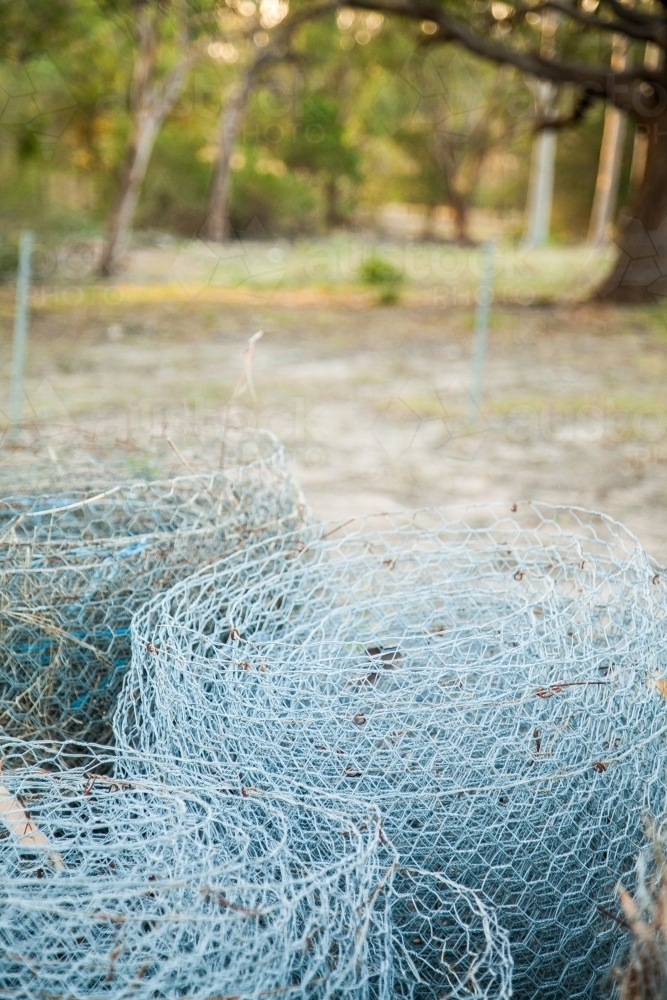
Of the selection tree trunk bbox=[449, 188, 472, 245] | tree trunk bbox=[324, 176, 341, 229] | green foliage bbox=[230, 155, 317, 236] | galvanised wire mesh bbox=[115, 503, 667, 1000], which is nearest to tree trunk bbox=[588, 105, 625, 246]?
tree trunk bbox=[449, 188, 472, 245]

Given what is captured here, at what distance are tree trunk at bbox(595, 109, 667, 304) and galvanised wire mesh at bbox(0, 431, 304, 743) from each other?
32.6ft

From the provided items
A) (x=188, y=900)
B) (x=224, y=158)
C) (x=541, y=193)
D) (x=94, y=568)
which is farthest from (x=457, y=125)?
(x=188, y=900)

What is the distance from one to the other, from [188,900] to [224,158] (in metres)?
16.3

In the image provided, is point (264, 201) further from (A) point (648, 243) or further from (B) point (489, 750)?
(B) point (489, 750)

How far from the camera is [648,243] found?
11672 mm

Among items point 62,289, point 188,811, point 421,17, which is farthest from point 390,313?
point 188,811

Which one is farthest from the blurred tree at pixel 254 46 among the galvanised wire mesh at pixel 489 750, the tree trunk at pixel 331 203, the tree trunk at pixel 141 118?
the galvanised wire mesh at pixel 489 750

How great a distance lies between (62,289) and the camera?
11.4 metres

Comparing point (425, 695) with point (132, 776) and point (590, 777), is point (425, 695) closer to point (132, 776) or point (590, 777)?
point (590, 777)

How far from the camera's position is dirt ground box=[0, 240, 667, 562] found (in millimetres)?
5078

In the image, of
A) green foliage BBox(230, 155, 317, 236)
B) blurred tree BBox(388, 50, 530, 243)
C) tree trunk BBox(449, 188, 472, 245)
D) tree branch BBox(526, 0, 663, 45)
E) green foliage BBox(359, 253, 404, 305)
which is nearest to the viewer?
tree branch BBox(526, 0, 663, 45)

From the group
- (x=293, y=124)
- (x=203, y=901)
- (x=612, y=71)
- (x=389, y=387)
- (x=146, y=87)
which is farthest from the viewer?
(x=293, y=124)

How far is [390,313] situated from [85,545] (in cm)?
920

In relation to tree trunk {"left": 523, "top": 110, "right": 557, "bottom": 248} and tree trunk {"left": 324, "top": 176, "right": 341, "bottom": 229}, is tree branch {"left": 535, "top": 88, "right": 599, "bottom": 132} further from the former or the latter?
tree trunk {"left": 324, "top": 176, "right": 341, "bottom": 229}
